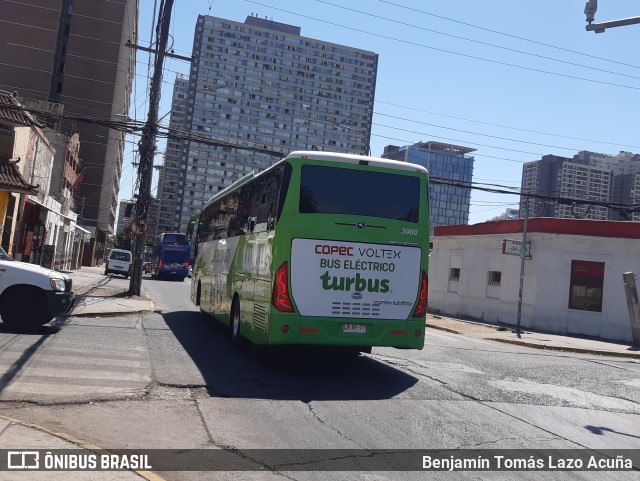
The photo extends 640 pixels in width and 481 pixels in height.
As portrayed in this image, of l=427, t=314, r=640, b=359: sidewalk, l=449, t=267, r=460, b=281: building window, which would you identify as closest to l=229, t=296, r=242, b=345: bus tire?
l=427, t=314, r=640, b=359: sidewalk

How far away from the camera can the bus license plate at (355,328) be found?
10062 millimetres

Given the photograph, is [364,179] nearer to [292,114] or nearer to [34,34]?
[34,34]

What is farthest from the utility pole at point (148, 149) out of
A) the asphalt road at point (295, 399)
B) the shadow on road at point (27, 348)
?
the asphalt road at point (295, 399)

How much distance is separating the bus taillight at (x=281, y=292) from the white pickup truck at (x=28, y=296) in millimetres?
5079

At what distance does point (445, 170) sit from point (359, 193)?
362ft

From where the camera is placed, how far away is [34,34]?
253ft

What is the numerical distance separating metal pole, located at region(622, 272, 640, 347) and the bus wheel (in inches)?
586

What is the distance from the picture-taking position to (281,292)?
987 cm

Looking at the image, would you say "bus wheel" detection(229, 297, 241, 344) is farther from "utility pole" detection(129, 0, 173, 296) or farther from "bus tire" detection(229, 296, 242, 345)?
"utility pole" detection(129, 0, 173, 296)

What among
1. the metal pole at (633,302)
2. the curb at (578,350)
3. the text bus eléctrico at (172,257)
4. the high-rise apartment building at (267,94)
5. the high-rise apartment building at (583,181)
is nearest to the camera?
the curb at (578,350)

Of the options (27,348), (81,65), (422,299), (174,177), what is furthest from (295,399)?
(174,177)

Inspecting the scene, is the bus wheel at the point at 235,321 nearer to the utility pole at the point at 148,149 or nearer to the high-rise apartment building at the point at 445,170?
the utility pole at the point at 148,149

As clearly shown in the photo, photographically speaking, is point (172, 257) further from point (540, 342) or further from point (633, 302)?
point (633, 302)

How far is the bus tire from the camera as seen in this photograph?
1258 centimetres
